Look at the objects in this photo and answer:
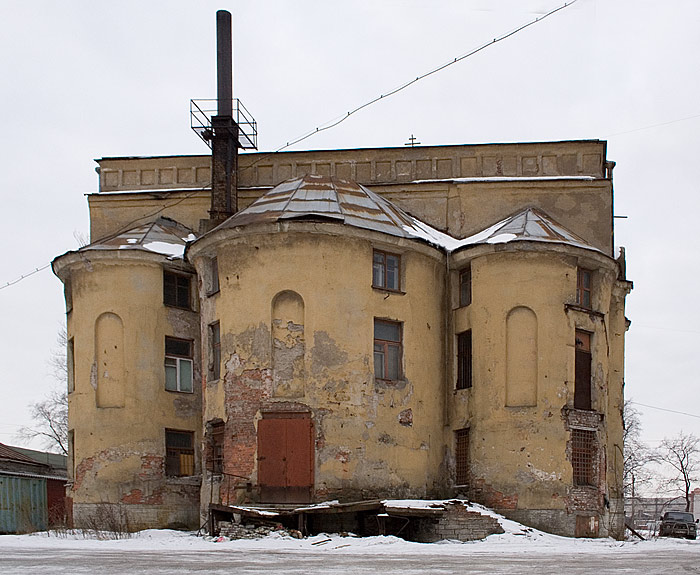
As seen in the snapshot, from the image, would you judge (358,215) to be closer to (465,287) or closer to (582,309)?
(465,287)

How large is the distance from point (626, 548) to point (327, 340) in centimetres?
895

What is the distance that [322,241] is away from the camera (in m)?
26.3

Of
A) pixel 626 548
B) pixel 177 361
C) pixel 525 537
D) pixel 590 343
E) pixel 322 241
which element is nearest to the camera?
pixel 626 548

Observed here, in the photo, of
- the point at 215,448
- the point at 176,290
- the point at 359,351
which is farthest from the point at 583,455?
the point at 176,290

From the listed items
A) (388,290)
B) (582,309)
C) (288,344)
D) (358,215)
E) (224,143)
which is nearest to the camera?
(288,344)

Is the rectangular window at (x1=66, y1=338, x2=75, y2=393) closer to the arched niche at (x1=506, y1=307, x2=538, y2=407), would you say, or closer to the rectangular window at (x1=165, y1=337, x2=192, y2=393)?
the rectangular window at (x1=165, y1=337, x2=192, y2=393)

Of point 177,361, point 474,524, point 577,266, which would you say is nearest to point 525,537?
point 474,524

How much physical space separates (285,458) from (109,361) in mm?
7369

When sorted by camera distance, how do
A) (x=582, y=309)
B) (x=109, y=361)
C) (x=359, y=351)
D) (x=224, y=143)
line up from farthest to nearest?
1. (x=224, y=143)
2. (x=109, y=361)
3. (x=582, y=309)
4. (x=359, y=351)

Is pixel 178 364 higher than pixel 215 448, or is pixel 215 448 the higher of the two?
pixel 178 364

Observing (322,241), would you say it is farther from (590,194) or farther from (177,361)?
(590,194)

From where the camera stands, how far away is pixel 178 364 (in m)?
30.6

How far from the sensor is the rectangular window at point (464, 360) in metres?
28.3

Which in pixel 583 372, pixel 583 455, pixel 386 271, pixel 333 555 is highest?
pixel 386 271
